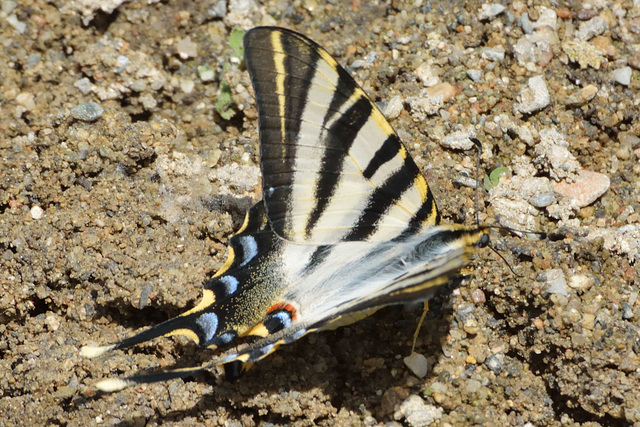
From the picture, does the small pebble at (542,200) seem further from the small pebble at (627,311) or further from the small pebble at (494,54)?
the small pebble at (494,54)

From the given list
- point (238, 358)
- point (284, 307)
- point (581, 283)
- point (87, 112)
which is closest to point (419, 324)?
point (284, 307)

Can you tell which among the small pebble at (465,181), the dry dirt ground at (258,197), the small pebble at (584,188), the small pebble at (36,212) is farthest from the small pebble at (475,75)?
the small pebble at (36,212)

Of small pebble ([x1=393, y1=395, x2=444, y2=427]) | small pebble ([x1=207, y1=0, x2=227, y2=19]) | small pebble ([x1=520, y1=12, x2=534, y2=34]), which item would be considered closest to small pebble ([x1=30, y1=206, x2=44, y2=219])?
small pebble ([x1=207, y1=0, x2=227, y2=19])

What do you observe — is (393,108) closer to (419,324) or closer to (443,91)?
(443,91)

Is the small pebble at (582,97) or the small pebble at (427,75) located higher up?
the small pebble at (582,97)

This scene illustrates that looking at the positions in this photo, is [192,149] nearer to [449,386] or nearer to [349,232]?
[349,232]

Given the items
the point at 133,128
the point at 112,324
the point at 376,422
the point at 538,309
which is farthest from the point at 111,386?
the point at 538,309

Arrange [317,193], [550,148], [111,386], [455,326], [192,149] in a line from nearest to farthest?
[111,386] → [317,193] → [455,326] → [550,148] → [192,149]

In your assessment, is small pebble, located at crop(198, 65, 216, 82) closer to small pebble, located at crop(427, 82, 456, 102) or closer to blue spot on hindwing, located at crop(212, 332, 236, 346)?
small pebble, located at crop(427, 82, 456, 102)
